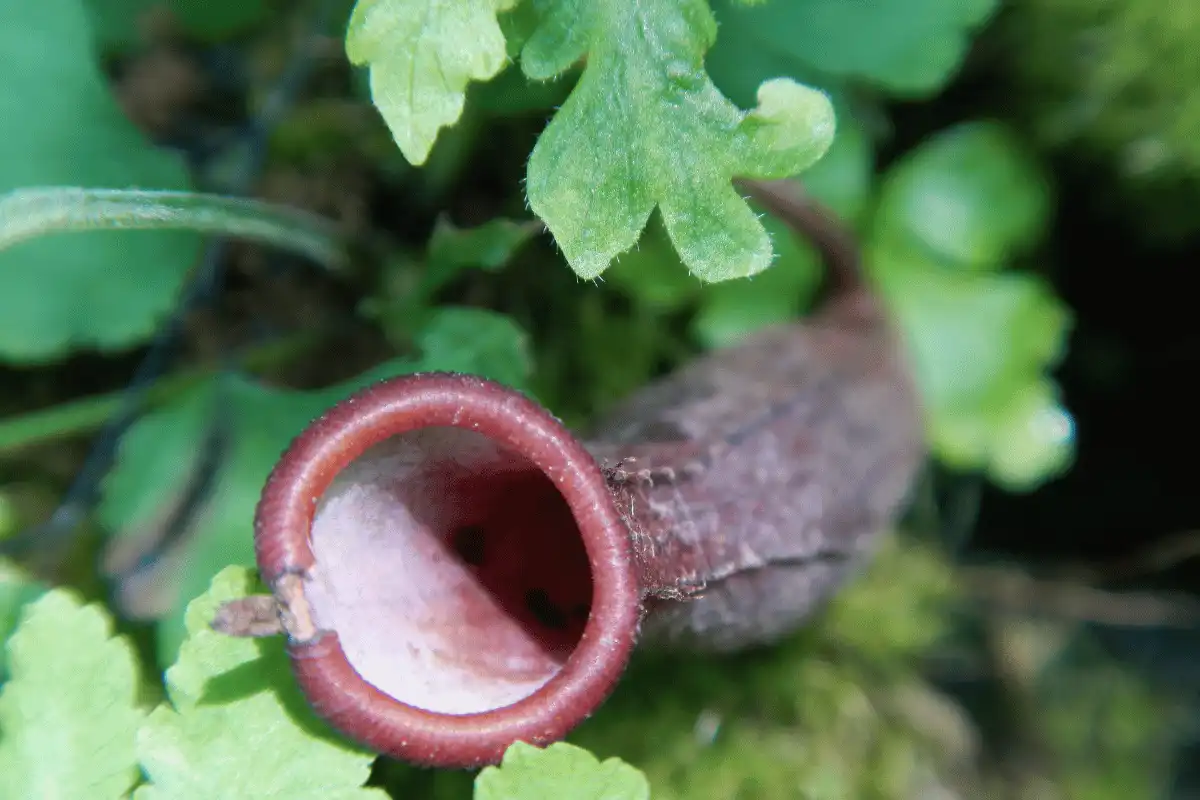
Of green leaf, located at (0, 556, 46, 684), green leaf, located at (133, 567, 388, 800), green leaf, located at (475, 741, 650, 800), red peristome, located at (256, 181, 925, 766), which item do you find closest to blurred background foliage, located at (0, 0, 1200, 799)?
green leaf, located at (0, 556, 46, 684)

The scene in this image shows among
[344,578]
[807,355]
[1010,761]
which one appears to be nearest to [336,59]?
[807,355]

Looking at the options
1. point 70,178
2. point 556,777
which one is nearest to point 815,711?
point 556,777

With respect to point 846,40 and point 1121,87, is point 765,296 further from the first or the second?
point 1121,87

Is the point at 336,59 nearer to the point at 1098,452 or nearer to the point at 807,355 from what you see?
the point at 807,355

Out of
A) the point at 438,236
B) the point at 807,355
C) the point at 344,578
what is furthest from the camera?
the point at 807,355

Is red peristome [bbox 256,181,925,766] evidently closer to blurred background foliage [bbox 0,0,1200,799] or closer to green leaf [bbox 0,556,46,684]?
blurred background foliage [bbox 0,0,1200,799]
